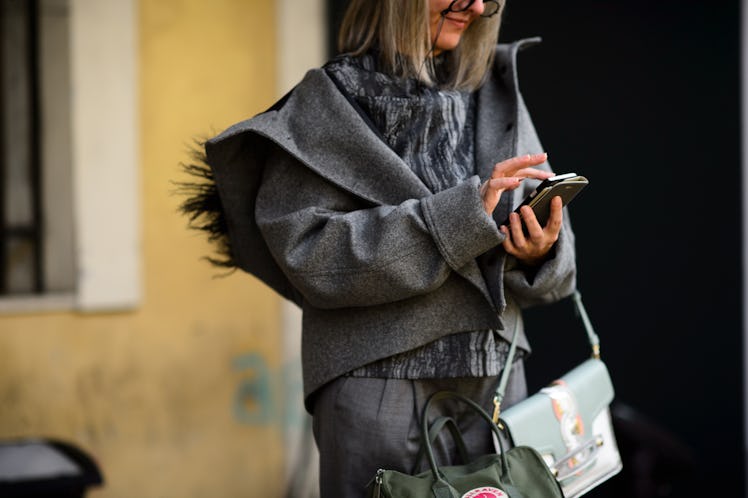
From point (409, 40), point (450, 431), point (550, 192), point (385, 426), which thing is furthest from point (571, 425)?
point (409, 40)

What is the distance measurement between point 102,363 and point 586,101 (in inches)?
90.4

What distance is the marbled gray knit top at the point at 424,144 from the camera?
2.18 metres

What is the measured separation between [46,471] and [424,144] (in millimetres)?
1992

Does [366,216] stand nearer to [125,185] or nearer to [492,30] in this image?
[492,30]

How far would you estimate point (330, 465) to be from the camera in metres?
2.25

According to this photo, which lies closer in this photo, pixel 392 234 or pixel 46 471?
pixel 392 234

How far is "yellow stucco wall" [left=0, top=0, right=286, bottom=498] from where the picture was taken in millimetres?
4457

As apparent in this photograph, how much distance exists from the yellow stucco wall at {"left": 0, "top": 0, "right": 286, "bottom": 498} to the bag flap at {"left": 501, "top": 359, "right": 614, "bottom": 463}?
2.47 m

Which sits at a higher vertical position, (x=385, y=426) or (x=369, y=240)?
(x=369, y=240)

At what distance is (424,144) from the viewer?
88.4 inches

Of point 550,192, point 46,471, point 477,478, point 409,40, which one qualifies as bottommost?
point 46,471

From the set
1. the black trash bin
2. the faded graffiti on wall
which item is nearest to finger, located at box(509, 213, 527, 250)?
the black trash bin

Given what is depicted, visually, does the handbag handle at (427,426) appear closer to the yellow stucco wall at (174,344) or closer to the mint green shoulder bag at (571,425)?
the mint green shoulder bag at (571,425)

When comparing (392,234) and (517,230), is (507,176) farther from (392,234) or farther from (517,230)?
(392,234)
